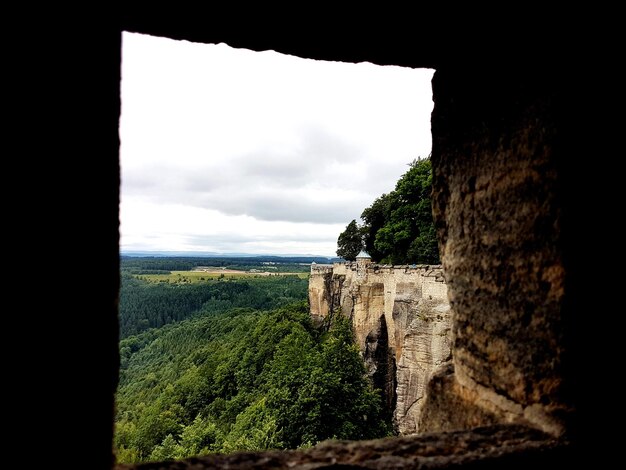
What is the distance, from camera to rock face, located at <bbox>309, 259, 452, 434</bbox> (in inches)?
619

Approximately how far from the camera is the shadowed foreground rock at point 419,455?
4.90 feet

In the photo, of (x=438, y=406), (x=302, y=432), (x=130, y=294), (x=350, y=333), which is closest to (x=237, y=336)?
(x=350, y=333)

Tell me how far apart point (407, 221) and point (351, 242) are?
12462 millimetres

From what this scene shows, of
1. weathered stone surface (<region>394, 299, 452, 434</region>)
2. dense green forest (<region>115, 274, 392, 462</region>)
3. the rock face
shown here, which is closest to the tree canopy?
dense green forest (<region>115, 274, 392, 462</region>)

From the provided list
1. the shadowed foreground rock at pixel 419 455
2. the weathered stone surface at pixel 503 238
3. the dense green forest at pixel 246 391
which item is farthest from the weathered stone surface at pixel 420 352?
the shadowed foreground rock at pixel 419 455

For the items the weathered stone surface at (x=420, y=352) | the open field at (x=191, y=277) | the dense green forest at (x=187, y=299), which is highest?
the weathered stone surface at (x=420, y=352)

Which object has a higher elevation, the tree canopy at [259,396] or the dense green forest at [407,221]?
the dense green forest at [407,221]

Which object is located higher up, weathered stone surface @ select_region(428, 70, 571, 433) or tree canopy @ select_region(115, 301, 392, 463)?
weathered stone surface @ select_region(428, 70, 571, 433)

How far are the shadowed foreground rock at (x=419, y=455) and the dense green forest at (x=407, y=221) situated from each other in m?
23.7

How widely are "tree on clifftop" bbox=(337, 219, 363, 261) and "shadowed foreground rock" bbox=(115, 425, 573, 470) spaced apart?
38455 mm

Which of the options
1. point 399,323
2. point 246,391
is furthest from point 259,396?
point 399,323

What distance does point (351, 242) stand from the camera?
40.9 m

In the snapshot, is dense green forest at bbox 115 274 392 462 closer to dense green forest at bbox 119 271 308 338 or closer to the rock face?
the rock face

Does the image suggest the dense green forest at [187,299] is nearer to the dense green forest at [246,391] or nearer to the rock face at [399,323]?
the dense green forest at [246,391]
